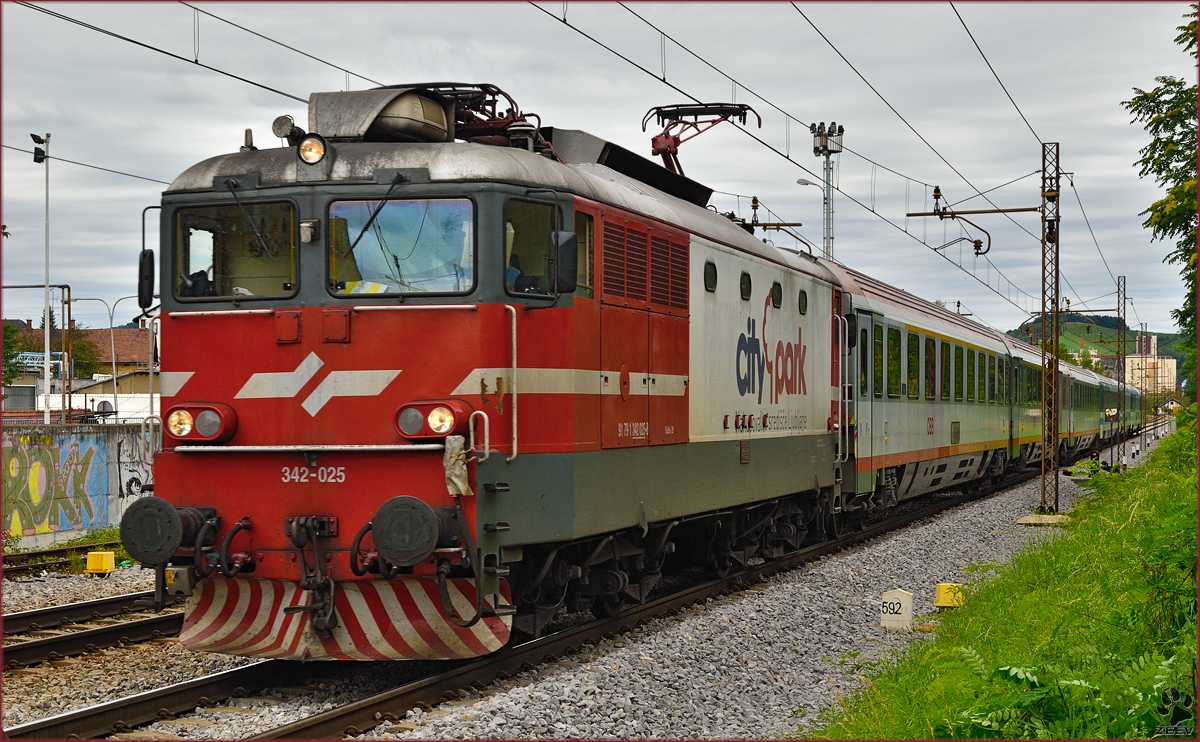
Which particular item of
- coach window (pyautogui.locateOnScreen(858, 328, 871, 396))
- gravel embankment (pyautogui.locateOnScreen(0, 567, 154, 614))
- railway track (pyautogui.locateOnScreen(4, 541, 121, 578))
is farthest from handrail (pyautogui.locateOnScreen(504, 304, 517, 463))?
coach window (pyautogui.locateOnScreen(858, 328, 871, 396))

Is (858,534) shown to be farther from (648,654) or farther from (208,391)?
(208,391)

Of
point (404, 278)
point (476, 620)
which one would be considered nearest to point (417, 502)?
point (476, 620)

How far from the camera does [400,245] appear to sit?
8.04 metres

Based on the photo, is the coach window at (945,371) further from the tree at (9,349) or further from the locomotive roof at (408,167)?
the tree at (9,349)

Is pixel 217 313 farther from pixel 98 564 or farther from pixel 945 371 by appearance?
pixel 945 371

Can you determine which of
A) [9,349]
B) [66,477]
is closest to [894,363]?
[66,477]

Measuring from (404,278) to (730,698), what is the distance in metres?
3.69

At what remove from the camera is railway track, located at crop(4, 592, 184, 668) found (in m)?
9.20

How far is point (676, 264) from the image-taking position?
409 inches

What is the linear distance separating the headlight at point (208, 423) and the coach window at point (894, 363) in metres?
12.4

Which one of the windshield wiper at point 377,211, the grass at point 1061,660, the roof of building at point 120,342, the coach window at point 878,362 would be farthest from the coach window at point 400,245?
the roof of building at point 120,342

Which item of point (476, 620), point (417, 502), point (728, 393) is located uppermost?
point (728, 393)

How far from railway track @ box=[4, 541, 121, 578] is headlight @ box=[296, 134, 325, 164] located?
8.31 metres

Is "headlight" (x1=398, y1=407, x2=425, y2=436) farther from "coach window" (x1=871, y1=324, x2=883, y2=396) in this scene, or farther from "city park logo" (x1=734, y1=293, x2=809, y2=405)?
"coach window" (x1=871, y1=324, x2=883, y2=396)
